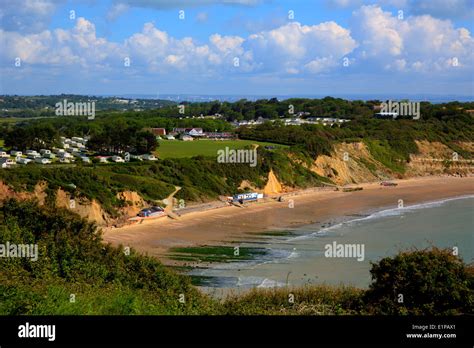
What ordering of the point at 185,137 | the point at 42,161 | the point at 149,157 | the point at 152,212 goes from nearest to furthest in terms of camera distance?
the point at 152,212 → the point at 42,161 → the point at 149,157 → the point at 185,137

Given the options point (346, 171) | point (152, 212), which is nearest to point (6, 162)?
point (152, 212)

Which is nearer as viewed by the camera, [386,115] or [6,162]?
[6,162]

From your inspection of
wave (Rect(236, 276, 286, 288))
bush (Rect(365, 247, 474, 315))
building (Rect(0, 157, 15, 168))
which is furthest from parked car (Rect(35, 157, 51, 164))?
bush (Rect(365, 247, 474, 315))

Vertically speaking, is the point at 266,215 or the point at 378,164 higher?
the point at 378,164

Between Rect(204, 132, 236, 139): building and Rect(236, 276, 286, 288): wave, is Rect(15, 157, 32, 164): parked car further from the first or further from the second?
Rect(204, 132, 236, 139): building

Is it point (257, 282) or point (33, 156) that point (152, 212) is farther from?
point (33, 156)

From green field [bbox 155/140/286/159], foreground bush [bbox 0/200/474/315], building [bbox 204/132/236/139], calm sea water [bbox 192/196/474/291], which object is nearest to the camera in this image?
foreground bush [bbox 0/200/474/315]

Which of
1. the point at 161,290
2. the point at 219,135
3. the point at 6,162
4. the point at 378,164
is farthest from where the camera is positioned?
the point at 219,135
